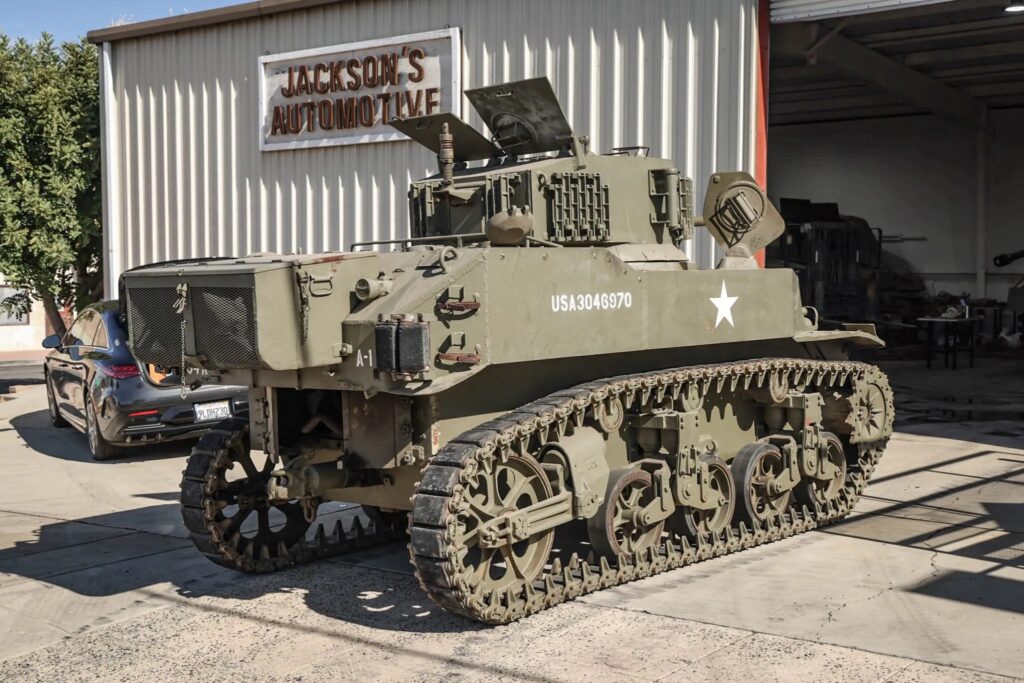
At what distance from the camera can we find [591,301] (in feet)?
23.6

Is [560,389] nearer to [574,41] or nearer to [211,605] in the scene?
[211,605]

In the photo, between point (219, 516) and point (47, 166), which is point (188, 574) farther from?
point (47, 166)

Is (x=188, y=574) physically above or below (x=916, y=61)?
below

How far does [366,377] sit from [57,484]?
20.8 feet

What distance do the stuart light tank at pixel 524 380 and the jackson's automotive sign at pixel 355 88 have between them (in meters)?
6.01

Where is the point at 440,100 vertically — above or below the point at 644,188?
above

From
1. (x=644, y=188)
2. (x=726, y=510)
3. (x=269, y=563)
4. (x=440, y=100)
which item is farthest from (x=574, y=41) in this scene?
(x=269, y=563)

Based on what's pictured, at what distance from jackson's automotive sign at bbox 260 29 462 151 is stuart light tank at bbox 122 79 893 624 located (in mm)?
6011

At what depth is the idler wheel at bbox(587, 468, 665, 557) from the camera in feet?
24.2

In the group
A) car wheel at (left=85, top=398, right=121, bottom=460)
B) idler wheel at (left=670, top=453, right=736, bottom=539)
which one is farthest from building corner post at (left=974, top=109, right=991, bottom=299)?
idler wheel at (left=670, top=453, right=736, bottom=539)

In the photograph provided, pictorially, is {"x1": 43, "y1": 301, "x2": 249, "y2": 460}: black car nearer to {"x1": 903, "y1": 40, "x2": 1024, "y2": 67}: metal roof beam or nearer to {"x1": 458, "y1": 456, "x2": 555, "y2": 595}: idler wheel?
{"x1": 458, "y1": 456, "x2": 555, "y2": 595}: idler wheel

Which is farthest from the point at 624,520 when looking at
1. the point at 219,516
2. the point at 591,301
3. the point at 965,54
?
the point at 965,54

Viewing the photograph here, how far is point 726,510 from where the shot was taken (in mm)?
8414

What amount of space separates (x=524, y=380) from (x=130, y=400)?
6.35m
